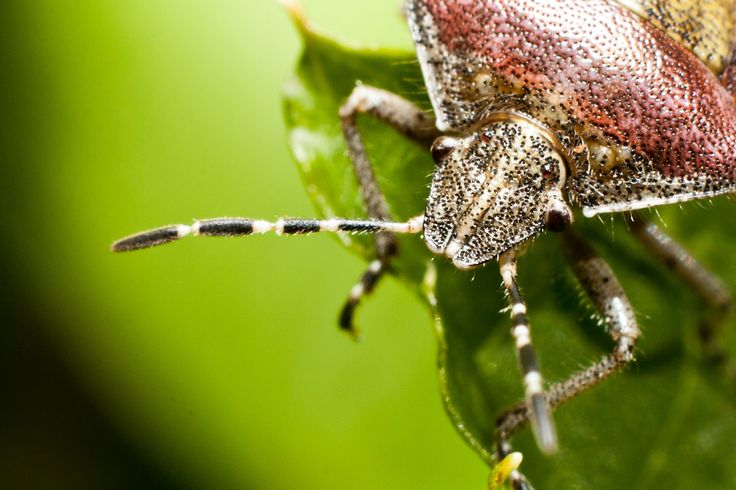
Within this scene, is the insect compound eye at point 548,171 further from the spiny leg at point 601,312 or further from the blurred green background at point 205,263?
the blurred green background at point 205,263

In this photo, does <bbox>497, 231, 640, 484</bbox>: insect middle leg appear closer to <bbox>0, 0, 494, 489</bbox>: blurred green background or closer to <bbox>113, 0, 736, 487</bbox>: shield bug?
<bbox>113, 0, 736, 487</bbox>: shield bug

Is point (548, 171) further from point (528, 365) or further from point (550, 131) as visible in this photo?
point (528, 365)

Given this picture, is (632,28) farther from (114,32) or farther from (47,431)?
(47,431)

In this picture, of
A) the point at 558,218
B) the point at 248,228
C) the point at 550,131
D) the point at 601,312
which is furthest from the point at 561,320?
the point at 248,228

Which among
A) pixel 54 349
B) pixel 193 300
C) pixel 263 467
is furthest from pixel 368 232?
pixel 54 349

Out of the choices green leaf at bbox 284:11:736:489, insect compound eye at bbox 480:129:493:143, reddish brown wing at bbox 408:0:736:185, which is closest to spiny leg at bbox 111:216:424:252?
green leaf at bbox 284:11:736:489

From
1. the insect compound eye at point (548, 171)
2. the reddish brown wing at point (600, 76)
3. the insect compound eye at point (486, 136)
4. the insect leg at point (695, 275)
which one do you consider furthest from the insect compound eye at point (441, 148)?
the insect leg at point (695, 275)

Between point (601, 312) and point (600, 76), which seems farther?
point (601, 312)
